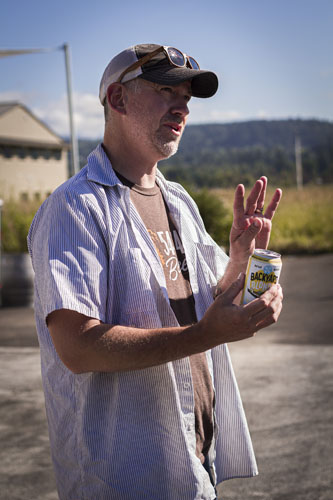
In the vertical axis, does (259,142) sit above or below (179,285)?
below

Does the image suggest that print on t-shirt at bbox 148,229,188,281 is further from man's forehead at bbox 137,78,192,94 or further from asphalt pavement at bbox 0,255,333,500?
asphalt pavement at bbox 0,255,333,500

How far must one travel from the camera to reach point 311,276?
1432 centimetres

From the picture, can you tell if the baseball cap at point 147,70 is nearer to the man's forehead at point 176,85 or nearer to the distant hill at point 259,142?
the man's forehead at point 176,85

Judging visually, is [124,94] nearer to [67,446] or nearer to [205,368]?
[205,368]

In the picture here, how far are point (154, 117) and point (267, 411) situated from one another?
4.03 m

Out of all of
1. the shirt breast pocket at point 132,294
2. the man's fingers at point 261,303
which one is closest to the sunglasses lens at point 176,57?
the shirt breast pocket at point 132,294

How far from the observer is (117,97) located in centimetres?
214

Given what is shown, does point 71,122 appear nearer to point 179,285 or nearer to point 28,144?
point 179,285

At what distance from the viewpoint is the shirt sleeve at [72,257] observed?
1.79 meters

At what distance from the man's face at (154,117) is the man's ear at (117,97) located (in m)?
0.02

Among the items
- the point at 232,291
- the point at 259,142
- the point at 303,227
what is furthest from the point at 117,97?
the point at 259,142

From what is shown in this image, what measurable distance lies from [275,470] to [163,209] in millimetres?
2816

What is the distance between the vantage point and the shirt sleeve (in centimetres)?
179

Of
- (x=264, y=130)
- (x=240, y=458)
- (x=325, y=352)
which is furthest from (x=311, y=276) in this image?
(x=264, y=130)
